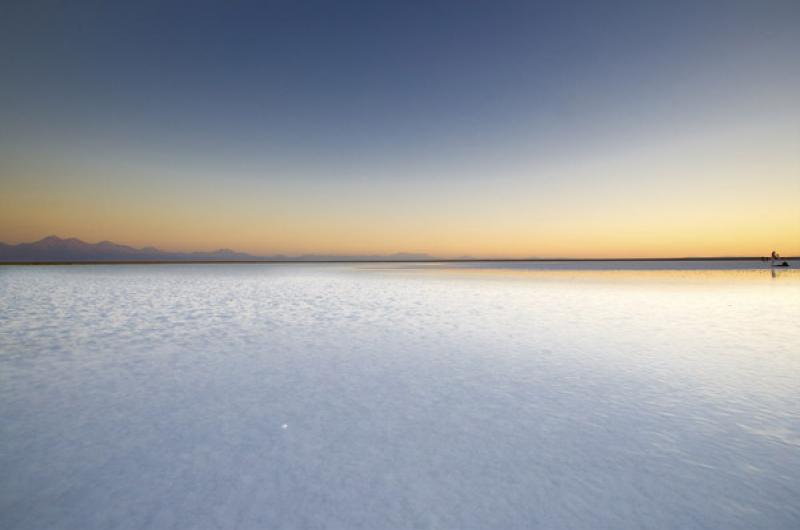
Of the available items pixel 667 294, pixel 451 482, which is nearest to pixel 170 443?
pixel 451 482

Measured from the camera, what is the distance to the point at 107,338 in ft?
33.2

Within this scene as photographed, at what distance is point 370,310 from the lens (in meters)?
Result: 15.2

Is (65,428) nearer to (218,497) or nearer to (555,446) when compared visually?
(218,497)

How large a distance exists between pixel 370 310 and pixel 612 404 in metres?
10.3

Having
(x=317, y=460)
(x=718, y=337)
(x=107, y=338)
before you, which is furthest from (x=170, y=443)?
(x=718, y=337)

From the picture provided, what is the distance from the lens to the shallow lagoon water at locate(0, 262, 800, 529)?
3.37m

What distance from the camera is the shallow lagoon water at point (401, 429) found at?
3369mm

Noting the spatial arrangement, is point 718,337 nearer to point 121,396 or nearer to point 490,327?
point 490,327

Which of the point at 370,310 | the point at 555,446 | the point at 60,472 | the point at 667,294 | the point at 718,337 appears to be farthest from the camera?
the point at 667,294

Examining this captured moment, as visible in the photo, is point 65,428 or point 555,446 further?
point 65,428

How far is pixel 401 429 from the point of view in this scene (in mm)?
4926

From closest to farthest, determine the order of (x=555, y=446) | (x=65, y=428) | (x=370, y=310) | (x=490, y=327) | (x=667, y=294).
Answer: (x=555, y=446), (x=65, y=428), (x=490, y=327), (x=370, y=310), (x=667, y=294)

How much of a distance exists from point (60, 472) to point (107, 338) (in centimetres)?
741

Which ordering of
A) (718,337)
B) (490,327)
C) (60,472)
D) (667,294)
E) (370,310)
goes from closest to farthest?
(60,472), (718,337), (490,327), (370,310), (667,294)
